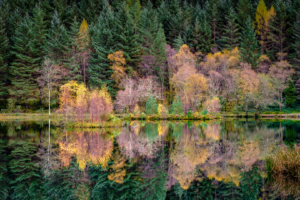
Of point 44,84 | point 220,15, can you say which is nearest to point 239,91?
point 220,15

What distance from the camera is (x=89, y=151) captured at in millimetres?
14750

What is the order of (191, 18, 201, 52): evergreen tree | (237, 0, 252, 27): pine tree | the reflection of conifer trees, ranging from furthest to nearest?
(237, 0, 252, 27): pine tree, (191, 18, 201, 52): evergreen tree, the reflection of conifer trees

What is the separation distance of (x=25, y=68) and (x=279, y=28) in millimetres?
47674

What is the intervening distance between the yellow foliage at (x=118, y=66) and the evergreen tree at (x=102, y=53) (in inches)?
34.8

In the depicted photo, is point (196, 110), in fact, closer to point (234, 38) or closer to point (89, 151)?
point (234, 38)

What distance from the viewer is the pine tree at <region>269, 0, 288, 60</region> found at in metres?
56.5

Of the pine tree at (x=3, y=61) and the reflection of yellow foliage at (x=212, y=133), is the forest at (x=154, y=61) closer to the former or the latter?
the pine tree at (x=3, y=61)

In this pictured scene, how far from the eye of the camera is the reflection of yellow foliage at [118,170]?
33.4 ft

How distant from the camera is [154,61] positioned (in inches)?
2039

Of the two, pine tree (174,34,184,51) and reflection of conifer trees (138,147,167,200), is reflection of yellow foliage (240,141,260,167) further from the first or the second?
pine tree (174,34,184,51)

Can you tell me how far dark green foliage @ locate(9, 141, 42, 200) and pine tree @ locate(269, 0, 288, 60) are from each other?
2081 inches

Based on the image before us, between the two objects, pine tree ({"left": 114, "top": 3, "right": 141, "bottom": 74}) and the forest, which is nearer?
the forest

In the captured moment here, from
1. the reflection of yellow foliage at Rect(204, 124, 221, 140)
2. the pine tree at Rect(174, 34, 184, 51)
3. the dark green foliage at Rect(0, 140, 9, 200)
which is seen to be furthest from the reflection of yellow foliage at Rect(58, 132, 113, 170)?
the pine tree at Rect(174, 34, 184, 51)

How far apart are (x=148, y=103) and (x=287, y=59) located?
29.7m
